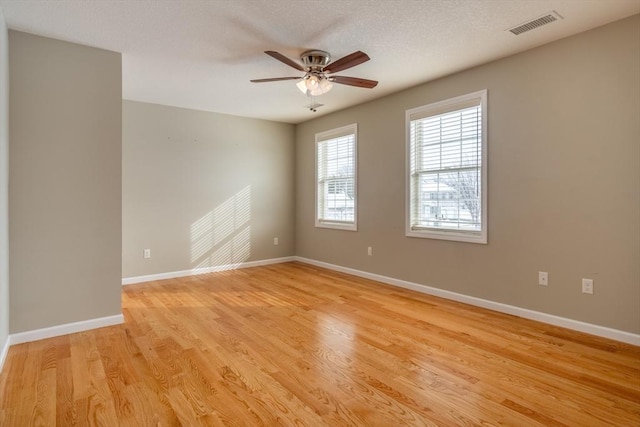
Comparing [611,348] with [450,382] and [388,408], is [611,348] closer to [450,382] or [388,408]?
[450,382]

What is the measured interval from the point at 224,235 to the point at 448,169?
11.9ft

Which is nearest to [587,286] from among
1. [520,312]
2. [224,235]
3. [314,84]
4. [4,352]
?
[520,312]

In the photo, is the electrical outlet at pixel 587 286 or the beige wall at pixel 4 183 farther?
the electrical outlet at pixel 587 286

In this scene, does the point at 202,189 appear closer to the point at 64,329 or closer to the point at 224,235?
the point at 224,235

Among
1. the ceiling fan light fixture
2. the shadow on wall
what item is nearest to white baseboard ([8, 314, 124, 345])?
the shadow on wall

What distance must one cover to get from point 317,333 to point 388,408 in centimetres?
114

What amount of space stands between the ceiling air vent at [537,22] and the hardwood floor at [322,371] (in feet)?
8.42

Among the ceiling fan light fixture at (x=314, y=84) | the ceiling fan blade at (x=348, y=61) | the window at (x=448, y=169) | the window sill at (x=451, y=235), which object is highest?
the ceiling fan blade at (x=348, y=61)

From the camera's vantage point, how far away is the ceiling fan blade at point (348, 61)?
2686 mm

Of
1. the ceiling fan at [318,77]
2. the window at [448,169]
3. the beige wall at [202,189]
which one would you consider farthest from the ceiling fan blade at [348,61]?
the beige wall at [202,189]

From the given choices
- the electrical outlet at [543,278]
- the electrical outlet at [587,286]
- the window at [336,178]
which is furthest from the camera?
the window at [336,178]

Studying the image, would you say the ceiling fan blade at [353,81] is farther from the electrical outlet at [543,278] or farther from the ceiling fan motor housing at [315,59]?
the electrical outlet at [543,278]

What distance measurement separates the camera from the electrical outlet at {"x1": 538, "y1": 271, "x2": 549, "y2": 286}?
3.15 meters

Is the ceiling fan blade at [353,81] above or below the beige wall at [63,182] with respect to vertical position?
above
